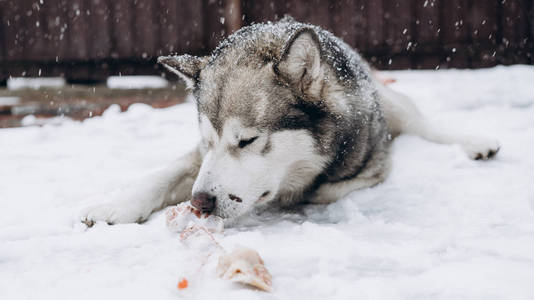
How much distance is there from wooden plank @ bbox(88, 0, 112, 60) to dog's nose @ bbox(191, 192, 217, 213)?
680 cm

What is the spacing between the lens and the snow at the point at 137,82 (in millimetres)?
8025

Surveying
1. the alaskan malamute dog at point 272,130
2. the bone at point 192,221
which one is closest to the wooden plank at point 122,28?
the alaskan malamute dog at point 272,130

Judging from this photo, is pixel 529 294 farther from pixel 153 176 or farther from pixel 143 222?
pixel 153 176

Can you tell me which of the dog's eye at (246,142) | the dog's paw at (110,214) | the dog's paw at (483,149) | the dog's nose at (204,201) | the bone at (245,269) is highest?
the dog's eye at (246,142)

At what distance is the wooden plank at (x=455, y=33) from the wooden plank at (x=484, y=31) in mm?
100

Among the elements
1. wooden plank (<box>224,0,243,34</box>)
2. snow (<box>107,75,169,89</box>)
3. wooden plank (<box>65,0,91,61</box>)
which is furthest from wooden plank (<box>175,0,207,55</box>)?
wooden plank (<box>65,0,91,61</box>)

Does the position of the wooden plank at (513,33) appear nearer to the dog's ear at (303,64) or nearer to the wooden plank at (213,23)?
the wooden plank at (213,23)

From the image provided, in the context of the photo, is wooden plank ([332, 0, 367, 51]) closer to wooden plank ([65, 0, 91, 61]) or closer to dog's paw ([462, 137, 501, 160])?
wooden plank ([65, 0, 91, 61])

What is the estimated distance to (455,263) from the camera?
156cm

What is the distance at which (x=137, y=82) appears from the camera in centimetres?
845

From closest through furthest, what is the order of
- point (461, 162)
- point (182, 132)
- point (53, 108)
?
→ 1. point (461, 162)
2. point (182, 132)
3. point (53, 108)

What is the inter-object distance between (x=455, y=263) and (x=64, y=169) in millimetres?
2558

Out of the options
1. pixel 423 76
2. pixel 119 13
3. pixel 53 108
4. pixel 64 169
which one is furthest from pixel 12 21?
pixel 423 76

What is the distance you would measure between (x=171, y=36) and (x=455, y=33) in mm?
4570
